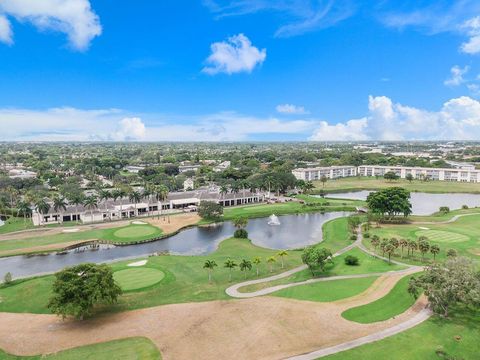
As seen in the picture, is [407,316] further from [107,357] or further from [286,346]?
[107,357]

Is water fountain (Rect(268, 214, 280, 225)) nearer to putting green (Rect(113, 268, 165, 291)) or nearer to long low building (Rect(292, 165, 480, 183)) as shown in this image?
putting green (Rect(113, 268, 165, 291))

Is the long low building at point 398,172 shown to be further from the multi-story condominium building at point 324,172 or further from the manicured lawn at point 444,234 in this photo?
the manicured lawn at point 444,234

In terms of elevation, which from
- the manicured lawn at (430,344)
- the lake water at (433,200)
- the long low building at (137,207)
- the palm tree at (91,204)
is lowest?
the lake water at (433,200)

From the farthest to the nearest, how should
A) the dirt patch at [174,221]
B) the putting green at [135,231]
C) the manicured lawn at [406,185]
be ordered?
1. the manicured lawn at [406,185]
2. the dirt patch at [174,221]
3. the putting green at [135,231]

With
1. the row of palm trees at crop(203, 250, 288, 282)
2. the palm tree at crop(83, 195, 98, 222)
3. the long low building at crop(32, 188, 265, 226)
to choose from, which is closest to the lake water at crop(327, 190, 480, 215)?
the long low building at crop(32, 188, 265, 226)

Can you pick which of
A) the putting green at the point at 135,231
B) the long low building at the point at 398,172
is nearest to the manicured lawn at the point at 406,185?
the long low building at the point at 398,172

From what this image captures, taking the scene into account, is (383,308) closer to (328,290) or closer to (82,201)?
(328,290)
